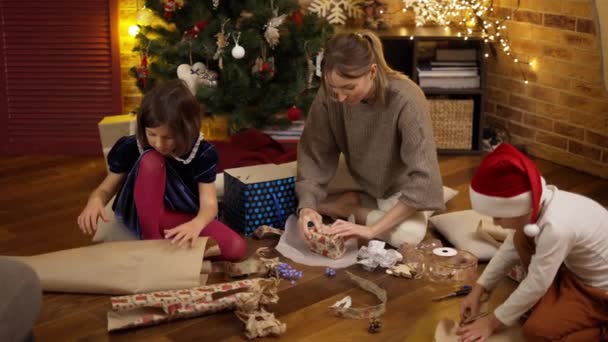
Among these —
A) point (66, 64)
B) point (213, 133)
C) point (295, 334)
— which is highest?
point (66, 64)

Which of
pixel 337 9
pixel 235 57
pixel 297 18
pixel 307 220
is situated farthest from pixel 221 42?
pixel 307 220

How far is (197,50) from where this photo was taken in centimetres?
348

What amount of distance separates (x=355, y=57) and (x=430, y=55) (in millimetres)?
1381

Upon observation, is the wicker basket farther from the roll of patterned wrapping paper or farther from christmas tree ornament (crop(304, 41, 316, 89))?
the roll of patterned wrapping paper

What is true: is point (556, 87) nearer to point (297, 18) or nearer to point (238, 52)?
point (297, 18)

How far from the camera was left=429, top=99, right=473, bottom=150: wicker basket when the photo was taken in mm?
3838

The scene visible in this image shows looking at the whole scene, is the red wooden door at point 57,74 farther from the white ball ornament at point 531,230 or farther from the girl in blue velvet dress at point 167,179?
the white ball ornament at point 531,230

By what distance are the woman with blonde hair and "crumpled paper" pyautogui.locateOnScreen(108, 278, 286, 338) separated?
1.22 feet

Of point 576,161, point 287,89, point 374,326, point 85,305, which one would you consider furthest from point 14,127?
point 576,161

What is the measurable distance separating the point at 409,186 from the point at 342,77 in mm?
406

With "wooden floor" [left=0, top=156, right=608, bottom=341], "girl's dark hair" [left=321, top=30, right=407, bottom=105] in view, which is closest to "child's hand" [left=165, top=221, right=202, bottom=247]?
"wooden floor" [left=0, top=156, right=608, bottom=341]

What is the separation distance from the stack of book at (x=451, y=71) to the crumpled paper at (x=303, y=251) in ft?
3.83

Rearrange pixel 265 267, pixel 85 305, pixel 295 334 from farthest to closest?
pixel 265 267, pixel 85 305, pixel 295 334

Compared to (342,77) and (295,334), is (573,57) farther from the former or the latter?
(295,334)
